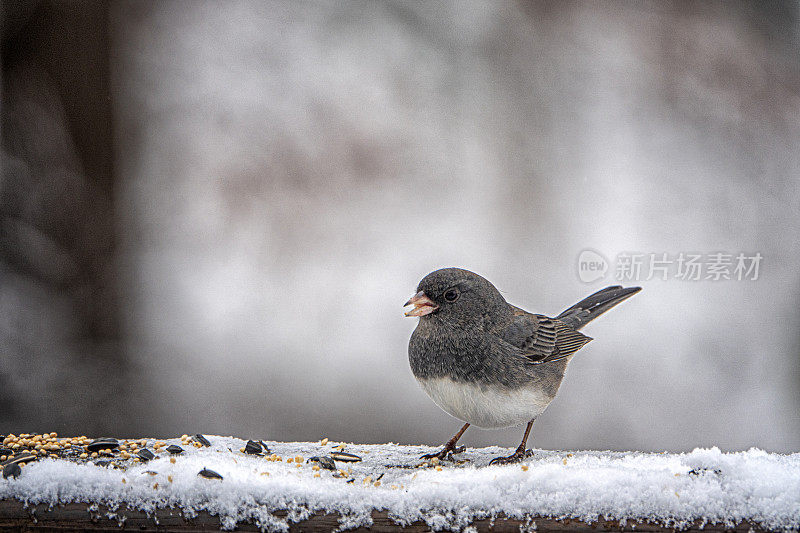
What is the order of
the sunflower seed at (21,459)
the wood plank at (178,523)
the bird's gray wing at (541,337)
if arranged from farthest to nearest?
the bird's gray wing at (541,337) < the sunflower seed at (21,459) < the wood plank at (178,523)

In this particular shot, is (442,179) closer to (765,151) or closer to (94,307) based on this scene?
(765,151)

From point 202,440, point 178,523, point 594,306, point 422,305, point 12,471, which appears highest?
point 594,306

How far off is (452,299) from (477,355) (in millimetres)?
142

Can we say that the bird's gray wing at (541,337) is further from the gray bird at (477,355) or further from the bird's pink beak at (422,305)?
the bird's pink beak at (422,305)


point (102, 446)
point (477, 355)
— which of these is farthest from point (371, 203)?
point (102, 446)

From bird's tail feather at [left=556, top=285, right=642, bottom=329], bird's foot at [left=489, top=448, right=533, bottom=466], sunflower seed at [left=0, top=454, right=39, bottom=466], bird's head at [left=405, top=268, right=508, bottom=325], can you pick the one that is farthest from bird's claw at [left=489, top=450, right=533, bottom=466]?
sunflower seed at [left=0, top=454, right=39, bottom=466]

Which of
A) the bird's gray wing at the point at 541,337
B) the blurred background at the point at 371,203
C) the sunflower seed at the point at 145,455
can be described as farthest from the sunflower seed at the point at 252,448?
the blurred background at the point at 371,203

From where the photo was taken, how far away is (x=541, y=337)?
61.5 inches

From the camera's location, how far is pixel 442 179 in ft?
7.52

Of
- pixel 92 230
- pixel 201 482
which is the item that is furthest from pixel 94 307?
pixel 201 482

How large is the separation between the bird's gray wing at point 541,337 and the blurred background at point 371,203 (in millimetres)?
531

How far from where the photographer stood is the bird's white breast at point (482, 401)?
1.40 m

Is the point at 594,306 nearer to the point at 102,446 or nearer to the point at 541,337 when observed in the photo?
the point at 541,337

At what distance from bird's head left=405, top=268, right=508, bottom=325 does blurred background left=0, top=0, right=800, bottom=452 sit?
732 millimetres
